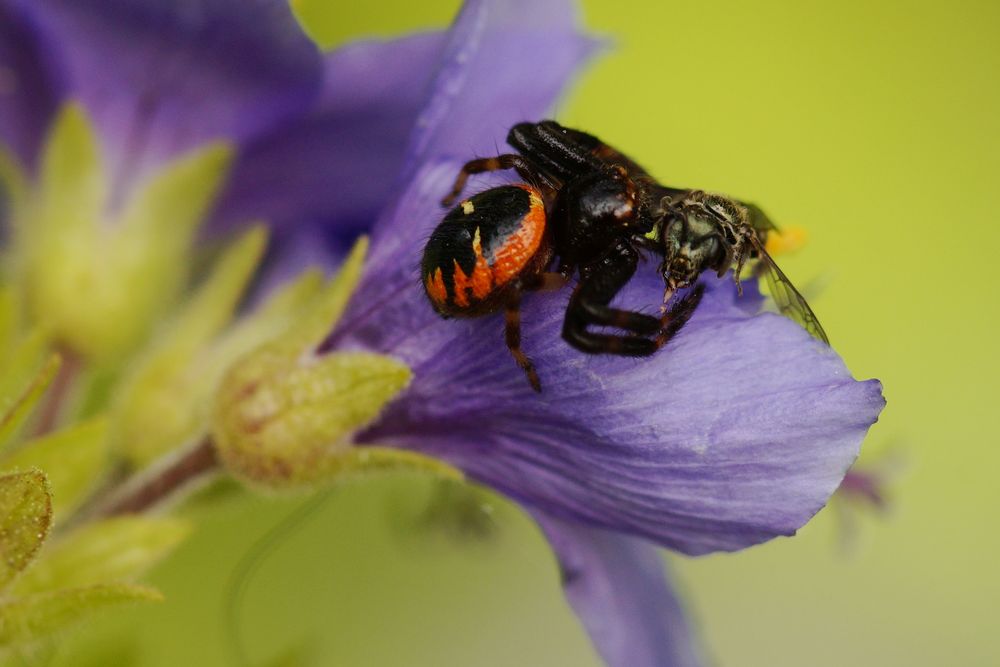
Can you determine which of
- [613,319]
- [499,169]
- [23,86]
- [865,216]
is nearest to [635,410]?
[613,319]

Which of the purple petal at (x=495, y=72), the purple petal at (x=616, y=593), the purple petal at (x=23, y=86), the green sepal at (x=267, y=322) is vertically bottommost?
the purple petal at (x=616, y=593)

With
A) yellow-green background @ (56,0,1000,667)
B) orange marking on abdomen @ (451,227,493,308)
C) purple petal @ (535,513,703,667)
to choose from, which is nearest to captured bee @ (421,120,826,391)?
orange marking on abdomen @ (451,227,493,308)

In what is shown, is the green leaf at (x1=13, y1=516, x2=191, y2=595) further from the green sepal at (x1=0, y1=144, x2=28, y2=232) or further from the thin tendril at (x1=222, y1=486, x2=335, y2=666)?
the green sepal at (x1=0, y1=144, x2=28, y2=232)

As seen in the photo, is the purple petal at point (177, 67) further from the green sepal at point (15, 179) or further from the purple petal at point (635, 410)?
the purple petal at point (635, 410)

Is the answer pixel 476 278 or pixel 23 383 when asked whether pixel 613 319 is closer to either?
pixel 476 278

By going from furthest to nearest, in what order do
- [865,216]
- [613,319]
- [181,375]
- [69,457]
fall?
[865,216]
[181,375]
[69,457]
[613,319]

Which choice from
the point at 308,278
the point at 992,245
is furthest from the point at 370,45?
the point at 992,245

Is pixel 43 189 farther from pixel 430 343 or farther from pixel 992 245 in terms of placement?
pixel 992 245

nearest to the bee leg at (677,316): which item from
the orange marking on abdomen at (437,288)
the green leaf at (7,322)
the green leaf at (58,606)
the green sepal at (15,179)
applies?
the orange marking on abdomen at (437,288)
